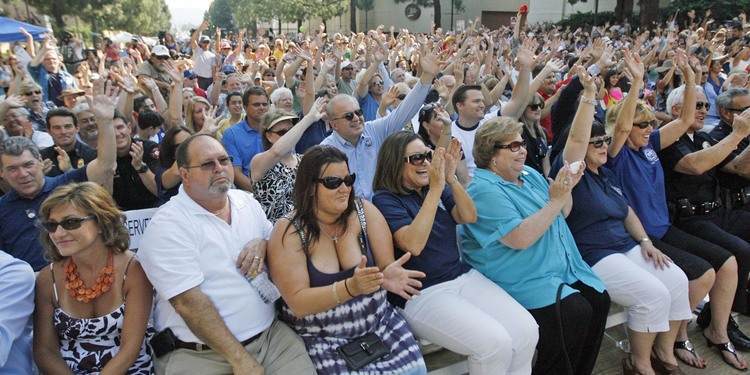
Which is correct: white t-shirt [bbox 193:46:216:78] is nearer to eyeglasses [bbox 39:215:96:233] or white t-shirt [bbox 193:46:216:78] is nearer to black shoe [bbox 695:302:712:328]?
eyeglasses [bbox 39:215:96:233]

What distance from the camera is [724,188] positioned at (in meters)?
4.09

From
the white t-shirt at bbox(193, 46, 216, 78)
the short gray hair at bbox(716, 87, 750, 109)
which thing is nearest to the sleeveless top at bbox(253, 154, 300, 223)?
the short gray hair at bbox(716, 87, 750, 109)

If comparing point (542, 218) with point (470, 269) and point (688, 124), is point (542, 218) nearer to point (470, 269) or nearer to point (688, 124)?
point (470, 269)

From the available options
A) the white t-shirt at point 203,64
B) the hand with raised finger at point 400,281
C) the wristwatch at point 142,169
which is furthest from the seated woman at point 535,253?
the white t-shirt at point 203,64

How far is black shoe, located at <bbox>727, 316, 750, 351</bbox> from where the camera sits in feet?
11.6

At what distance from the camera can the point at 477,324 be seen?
262 cm

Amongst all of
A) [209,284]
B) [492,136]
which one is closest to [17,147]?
[209,284]

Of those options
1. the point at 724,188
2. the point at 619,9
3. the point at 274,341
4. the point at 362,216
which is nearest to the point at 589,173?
the point at 724,188

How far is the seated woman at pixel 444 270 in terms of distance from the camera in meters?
2.62

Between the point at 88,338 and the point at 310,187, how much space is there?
3.90ft

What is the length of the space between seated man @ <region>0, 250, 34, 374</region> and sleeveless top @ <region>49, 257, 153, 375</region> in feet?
0.36

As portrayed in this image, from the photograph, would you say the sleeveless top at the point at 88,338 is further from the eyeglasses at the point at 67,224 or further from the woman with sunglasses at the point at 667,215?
the woman with sunglasses at the point at 667,215

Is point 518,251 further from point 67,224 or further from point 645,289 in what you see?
point 67,224

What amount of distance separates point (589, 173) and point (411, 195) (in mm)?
1295
